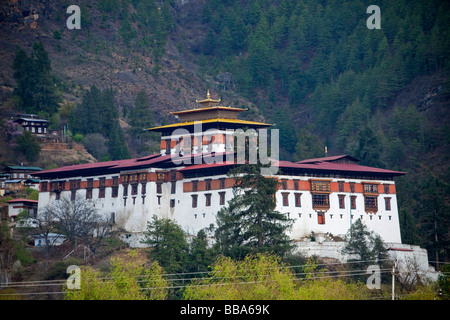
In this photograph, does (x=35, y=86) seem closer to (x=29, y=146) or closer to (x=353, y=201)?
(x=29, y=146)

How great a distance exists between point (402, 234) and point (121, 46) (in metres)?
93.4

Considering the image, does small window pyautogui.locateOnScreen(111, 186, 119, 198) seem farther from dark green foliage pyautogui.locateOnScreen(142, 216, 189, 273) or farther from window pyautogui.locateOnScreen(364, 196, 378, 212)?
window pyautogui.locateOnScreen(364, 196, 378, 212)

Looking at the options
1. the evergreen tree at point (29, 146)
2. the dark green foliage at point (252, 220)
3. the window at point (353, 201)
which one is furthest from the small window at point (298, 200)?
the evergreen tree at point (29, 146)

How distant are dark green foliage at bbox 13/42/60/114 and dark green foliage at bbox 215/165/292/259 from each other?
56.9 metres

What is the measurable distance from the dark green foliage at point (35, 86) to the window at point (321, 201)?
185ft

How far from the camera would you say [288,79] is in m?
185

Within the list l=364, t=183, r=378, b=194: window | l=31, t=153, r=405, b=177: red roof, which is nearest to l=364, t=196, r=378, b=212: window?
l=364, t=183, r=378, b=194: window

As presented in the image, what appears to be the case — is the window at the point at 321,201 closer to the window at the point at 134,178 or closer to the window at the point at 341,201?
the window at the point at 341,201

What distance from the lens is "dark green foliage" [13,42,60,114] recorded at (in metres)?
134

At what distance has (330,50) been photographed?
181625 mm

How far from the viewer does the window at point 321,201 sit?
90.1 meters

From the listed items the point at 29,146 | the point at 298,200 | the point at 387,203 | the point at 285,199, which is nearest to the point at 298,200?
the point at 298,200
